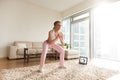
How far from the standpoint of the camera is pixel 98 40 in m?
5.10

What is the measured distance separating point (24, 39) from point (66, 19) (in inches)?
114

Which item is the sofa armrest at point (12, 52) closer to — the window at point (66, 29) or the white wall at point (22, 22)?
the white wall at point (22, 22)

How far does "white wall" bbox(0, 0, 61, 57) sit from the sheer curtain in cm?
266

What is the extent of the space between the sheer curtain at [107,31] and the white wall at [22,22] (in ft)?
8.72

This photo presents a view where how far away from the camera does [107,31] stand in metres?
4.89

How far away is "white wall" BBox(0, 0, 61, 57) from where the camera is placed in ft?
16.0

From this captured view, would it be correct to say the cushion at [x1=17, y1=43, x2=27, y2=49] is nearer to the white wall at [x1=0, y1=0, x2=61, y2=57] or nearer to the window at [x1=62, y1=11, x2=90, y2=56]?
the white wall at [x1=0, y1=0, x2=61, y2=57]

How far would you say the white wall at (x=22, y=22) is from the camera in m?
4.87

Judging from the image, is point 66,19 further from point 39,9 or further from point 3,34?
point 3,34

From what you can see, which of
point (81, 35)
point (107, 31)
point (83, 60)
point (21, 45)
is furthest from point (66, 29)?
point (83, 60)

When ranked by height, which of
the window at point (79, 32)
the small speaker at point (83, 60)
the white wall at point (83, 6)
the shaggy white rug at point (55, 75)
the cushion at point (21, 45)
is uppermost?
the white wall at point (83, 6)

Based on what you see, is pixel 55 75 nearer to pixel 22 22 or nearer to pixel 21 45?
pixel 21 45

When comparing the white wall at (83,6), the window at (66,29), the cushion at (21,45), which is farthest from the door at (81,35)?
the cushion at (21,45)

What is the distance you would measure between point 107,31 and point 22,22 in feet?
13.5
